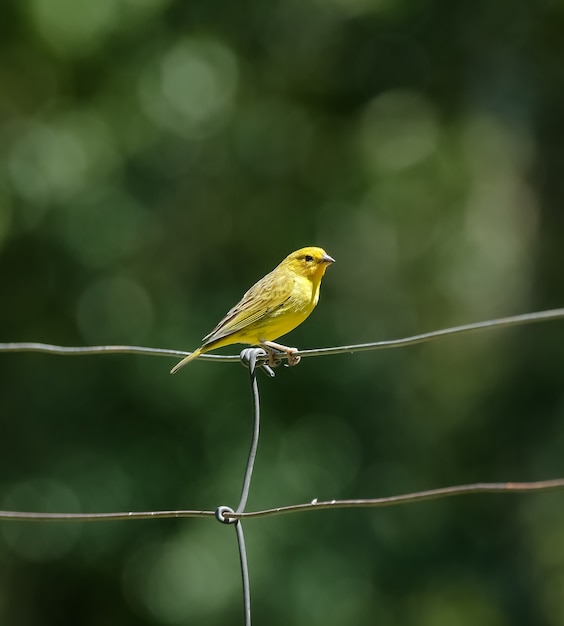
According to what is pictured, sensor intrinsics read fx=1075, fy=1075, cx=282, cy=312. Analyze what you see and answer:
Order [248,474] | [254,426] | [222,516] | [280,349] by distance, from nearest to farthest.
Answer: [222,516] < [248,474] < [254,426] < [280,349]

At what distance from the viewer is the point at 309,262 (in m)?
6.71

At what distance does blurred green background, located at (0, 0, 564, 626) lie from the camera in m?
12.0

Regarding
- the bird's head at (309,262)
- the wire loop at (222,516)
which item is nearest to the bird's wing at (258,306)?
the bird's head at (309,262)

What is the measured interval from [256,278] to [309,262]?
616 cm

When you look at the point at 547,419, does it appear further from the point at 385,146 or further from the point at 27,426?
the point at 27,426

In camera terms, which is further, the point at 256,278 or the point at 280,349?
the point at 256,278

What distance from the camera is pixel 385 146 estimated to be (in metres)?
14.5

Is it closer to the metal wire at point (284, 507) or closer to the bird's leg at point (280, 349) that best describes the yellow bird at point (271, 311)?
the bird's leg at point (280, 349)

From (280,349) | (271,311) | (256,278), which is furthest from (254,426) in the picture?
(256,278)

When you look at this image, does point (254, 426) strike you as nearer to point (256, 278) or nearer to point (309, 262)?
point (309, 262)

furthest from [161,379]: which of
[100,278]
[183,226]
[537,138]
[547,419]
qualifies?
[537,138]

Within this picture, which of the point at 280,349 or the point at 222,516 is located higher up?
the point at 280,349

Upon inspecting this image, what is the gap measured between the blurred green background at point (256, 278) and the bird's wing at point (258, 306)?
5221mm

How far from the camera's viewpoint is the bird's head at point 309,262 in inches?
262
